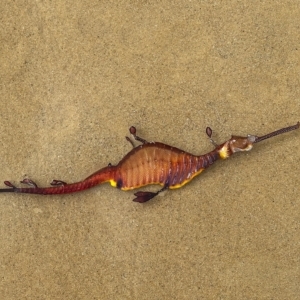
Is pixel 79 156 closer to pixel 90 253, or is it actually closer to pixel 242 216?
pixel 90 253

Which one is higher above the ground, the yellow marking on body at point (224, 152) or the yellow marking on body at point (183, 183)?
the yellow marking on body at point (224, 152)

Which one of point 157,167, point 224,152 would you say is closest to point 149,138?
point 157,167

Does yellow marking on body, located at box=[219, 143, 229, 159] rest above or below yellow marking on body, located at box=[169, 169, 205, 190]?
above

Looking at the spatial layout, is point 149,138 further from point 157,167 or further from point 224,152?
point 224,152

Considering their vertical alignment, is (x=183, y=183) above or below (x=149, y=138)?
below
